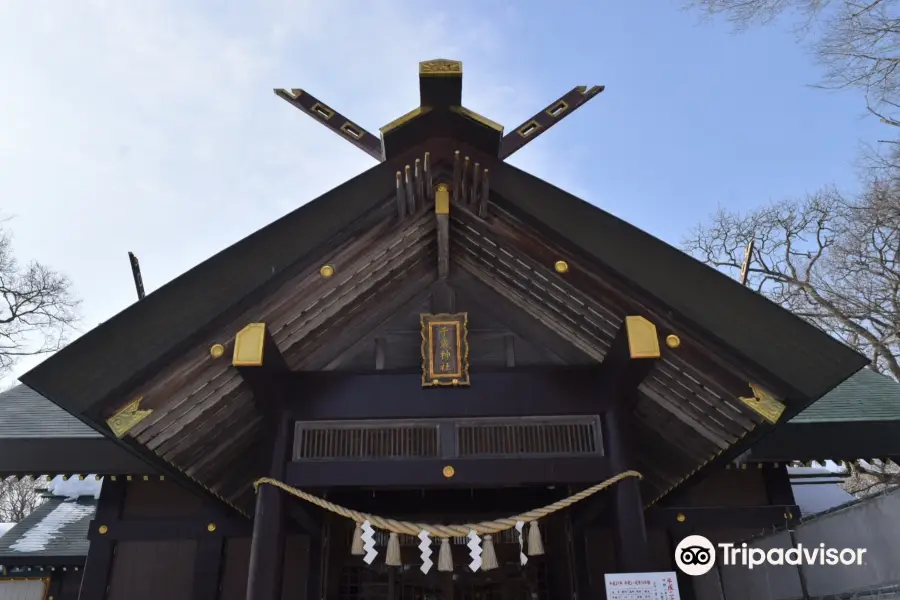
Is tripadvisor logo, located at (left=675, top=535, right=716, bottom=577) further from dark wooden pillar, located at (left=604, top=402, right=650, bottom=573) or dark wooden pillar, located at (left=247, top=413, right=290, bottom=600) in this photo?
dark wooden pillar, located at (left=247, top=413, right=290, bottom=600)

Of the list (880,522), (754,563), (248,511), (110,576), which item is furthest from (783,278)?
(110,576)

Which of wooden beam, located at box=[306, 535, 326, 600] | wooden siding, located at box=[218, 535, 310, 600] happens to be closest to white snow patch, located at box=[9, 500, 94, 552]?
wooden siding, located at box=[218, 535, 310, 600]

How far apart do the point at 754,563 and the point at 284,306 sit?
17.6 ft

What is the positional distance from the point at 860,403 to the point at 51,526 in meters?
12.5

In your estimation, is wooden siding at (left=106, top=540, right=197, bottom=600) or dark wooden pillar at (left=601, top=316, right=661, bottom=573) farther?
wooden siding at (left=106, top=540, right=197, bottom=600)

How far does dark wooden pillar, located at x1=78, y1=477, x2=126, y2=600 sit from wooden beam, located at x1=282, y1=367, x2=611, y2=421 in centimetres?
393

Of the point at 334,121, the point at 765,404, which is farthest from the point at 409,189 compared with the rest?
the point at 765,404

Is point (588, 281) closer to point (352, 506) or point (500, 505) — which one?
point (500, 505)

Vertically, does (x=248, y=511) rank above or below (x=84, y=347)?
below

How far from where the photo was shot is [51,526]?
935cm

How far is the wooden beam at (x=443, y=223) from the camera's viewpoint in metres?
4.66

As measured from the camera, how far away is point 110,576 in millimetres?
6691

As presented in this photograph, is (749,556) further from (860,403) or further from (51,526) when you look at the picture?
(51,526)

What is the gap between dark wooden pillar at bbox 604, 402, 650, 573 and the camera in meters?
4.15
